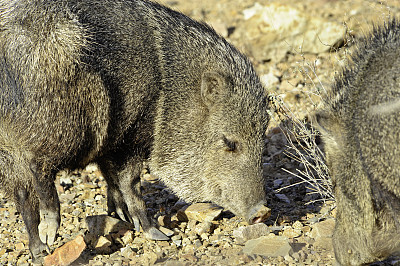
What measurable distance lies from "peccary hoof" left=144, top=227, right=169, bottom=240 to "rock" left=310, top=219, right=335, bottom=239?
115 centimetres

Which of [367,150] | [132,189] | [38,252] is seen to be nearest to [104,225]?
[132,189]

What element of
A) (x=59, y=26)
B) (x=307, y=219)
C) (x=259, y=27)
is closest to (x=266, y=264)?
(x=307, y=219)

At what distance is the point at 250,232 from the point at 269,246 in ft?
0.86

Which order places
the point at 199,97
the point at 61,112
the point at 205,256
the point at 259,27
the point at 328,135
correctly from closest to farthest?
the point at 328,135
the point at 61,112
the point at 205,256
the point at 199,97
the point at 259,27

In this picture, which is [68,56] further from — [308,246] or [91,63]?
[308,246]

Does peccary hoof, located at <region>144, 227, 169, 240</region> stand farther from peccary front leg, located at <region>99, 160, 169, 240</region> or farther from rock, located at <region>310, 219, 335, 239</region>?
rock, located at <region>310, 219, 335, 239</region>

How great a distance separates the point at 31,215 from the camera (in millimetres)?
4082

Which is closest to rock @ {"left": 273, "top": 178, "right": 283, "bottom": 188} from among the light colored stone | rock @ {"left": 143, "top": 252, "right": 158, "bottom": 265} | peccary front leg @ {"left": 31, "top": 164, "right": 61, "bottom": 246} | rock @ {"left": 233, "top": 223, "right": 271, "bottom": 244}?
rock @ {"left": 233, "top": 223, "right": 271, "bottom": 244}

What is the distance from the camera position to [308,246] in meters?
4.08

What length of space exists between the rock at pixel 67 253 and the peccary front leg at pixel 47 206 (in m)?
0.10

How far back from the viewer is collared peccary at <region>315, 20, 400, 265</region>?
10.1 ft

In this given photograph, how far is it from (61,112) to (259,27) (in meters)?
5.26

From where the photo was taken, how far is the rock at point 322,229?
13.6ft

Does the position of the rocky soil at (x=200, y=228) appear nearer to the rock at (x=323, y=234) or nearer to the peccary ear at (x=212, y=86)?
the rock at (x=323, y=234)
